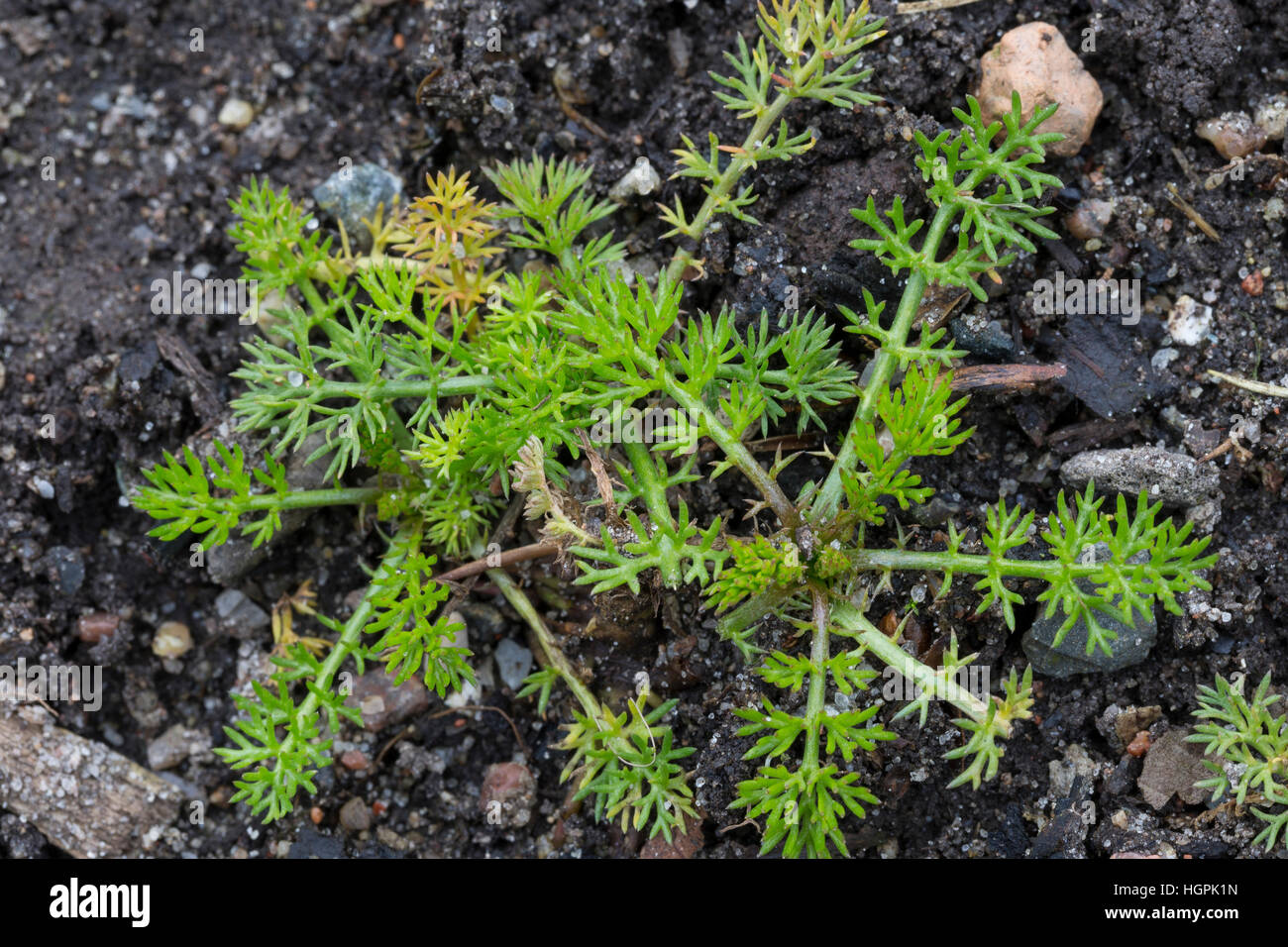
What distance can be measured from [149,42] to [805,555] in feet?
12.5

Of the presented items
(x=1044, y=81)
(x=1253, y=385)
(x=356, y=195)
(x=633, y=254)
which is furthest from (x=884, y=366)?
(x=356, y=195)

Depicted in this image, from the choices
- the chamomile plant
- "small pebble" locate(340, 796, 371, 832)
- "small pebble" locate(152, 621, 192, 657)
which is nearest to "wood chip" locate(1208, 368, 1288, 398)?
the chamomile plant

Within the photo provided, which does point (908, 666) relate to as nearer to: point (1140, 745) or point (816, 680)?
point (816, 680)

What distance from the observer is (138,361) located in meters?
4.21

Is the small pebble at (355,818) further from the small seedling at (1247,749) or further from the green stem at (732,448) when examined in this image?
the small seedling at (1247,749)

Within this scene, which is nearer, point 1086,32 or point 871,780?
point 871,780

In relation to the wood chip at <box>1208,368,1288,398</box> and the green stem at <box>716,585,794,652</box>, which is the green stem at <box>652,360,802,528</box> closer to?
the green stem at <box>716,585,794,652</box>

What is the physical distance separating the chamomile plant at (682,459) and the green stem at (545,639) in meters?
0.01

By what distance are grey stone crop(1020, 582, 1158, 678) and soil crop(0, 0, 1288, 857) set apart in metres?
0.09

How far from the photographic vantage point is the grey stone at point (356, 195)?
433 centimetres

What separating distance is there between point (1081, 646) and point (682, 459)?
60.3 inches

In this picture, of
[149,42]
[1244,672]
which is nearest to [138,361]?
[149,42]

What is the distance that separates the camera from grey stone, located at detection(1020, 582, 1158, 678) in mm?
3521

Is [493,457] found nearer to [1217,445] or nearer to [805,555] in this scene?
[805,555]
